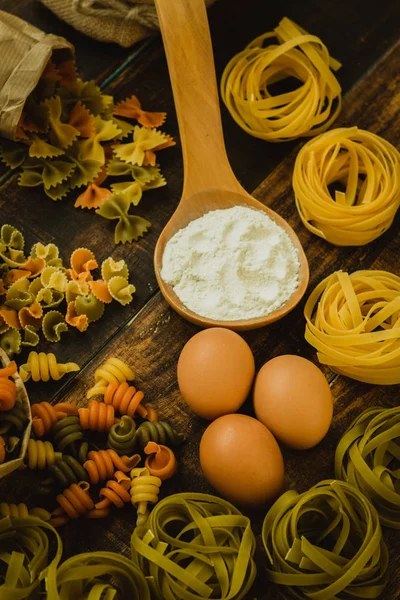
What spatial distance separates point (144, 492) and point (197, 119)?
0.73 metres

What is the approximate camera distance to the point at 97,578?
3.92 feet

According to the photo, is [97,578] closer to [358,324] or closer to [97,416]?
[97,416]

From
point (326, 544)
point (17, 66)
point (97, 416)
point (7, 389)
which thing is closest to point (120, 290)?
point (97, 416)

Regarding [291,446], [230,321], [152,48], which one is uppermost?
[152,48]

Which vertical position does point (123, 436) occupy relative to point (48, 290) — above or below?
below

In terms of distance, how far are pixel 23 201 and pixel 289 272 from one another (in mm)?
570

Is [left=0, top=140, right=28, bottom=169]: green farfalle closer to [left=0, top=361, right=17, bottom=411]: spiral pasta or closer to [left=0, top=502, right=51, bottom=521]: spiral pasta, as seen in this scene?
[left=0, top=361, right=17, bottom=411]: spiral pasta

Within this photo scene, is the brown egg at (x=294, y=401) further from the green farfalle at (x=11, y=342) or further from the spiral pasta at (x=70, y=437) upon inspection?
the green farfalle at (x=11, y=342)

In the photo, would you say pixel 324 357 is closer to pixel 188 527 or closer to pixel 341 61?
pixel 188 527

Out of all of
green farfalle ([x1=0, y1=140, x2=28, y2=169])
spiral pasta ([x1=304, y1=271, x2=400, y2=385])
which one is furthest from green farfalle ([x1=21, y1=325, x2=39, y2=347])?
spiral pasta ([x1=304, y1=271, x2=400, y2=385])

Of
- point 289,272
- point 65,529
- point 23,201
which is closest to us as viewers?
point 65,529

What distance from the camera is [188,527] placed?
121 centimetres

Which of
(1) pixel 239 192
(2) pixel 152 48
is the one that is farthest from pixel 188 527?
(2) pixel 152 48

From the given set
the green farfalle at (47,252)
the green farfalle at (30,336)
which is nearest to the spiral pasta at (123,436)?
the green farfalle at (30,336)
